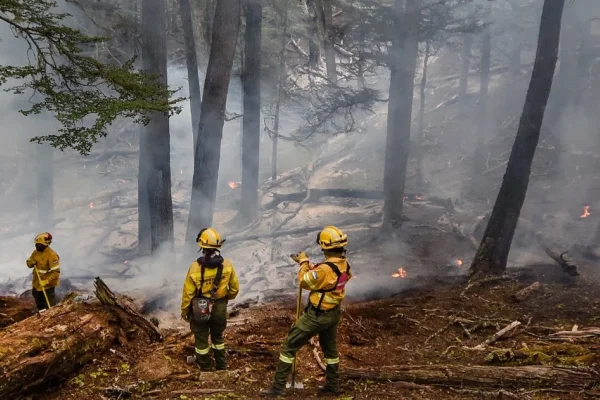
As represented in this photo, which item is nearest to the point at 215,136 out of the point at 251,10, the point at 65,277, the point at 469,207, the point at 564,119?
the point at 65,277

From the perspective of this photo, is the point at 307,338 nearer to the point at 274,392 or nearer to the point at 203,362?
the point at 274,392

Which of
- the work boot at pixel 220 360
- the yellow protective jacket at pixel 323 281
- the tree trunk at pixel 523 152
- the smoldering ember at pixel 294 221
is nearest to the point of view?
the yellow protective jacket at pixel 323 281

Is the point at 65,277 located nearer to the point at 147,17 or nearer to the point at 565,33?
the point at 147,17

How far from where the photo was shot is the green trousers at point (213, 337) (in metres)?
5.66

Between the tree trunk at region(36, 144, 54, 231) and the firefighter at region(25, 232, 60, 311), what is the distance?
12763mm

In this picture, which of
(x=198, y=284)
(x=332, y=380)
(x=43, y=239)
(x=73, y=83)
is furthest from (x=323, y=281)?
(x=43, y=239)

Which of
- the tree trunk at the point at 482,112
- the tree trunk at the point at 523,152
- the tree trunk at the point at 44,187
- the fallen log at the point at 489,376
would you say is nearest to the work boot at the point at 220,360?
the fallen log at the point at 489,376

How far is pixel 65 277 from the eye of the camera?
480 inches

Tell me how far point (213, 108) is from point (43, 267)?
600 centimetres

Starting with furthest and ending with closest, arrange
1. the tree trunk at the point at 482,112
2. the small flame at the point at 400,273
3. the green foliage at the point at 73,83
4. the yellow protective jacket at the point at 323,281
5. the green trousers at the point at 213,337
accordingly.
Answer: the tree trunk at the point at 482,112 → the small flame at the point at 400,273 → the green foliage at the point at 73,83 → the green trousers at the point at 213,337 → the yellow protective jacket at the point at 323,281

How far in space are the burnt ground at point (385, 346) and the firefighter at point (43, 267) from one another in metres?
0.62

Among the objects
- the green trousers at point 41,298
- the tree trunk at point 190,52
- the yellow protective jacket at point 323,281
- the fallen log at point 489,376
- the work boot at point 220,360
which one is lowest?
the green trousers at point 41,298

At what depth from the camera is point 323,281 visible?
4.77m

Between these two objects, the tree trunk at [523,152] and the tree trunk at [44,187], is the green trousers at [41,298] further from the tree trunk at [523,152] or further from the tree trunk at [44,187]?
the tree trunk at [44,187]
